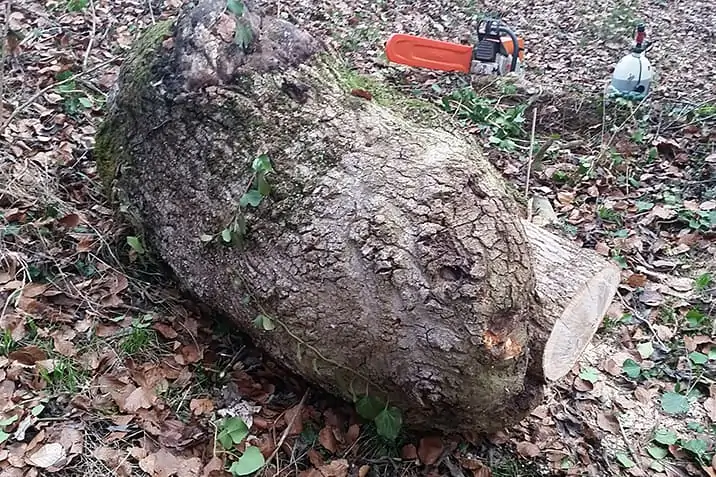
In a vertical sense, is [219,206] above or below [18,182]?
above

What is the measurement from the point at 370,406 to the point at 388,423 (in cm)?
9

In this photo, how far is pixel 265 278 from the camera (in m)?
2.16

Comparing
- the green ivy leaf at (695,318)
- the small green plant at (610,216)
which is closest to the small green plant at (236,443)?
the green ivy leaf at (695,318)

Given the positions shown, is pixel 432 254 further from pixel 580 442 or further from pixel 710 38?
pixel 710 38

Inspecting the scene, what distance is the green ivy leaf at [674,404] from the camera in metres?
2.56

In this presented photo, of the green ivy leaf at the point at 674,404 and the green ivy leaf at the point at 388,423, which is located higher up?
the green ivy leaf at the point at 388,423

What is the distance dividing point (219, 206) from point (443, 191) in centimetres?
80

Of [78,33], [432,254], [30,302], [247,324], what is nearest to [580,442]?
[432,254]

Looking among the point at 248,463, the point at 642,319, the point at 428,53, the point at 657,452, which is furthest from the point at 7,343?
the point at 428,53

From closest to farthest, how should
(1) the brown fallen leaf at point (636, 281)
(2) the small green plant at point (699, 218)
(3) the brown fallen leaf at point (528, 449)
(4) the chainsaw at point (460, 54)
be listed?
1. (3) the brown fallen leaf at point (528, 449)
2. (1) the brown fallen leaf at point (636, 281)
3. (2) the small green plant at point (699, 218)
4. (4) the chainsaw at point (460, 54)

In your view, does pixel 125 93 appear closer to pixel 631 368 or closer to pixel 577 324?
pixel 577 324

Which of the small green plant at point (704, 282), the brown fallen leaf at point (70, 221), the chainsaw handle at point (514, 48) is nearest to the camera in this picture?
the brown fallen leaf at point (70, 221)

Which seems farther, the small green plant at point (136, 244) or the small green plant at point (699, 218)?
the small green plant at point (699, 218)

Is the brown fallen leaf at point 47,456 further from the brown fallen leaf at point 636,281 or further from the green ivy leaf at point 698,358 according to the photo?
the brown fallen leaf at point 636,281
